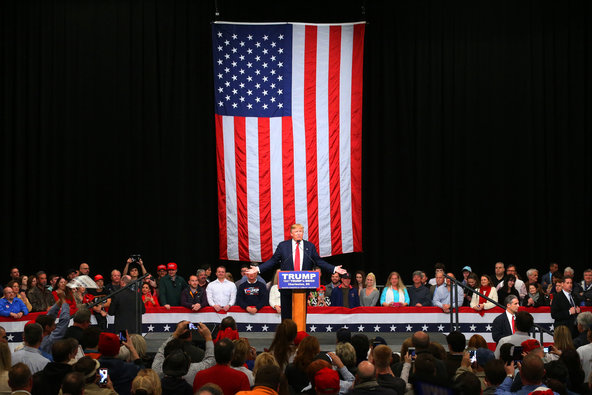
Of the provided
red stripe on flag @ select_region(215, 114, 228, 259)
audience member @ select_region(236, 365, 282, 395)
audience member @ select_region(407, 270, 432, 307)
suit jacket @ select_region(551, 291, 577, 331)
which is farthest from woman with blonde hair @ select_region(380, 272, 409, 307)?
audience member @ select_region(236, 365, 282, 395)

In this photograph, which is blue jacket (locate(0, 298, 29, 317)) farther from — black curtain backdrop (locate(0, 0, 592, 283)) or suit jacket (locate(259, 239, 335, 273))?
black curtain backdrop (locate(0, 0, 592, 283))

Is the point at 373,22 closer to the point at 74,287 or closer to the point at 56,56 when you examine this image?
the point at 56,56

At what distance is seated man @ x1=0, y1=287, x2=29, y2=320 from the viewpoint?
39.4 ft

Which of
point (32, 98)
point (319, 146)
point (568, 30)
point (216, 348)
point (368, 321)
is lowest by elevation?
point (368, 321)

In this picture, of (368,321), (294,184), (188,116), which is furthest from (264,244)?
(368,321)

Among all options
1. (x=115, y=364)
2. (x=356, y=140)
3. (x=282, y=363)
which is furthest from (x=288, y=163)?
(x=115, y=364)

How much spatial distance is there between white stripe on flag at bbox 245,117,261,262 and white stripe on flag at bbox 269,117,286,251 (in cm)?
31

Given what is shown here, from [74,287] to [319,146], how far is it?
254 inches

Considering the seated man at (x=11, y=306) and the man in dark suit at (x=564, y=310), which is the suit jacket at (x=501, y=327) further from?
the seated man at (x=11, y=306)

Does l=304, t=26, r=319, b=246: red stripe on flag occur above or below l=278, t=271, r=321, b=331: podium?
above

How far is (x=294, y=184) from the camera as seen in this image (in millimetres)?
16984

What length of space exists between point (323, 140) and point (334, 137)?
24cm

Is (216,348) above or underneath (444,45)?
underneath

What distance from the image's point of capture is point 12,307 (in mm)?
12125
